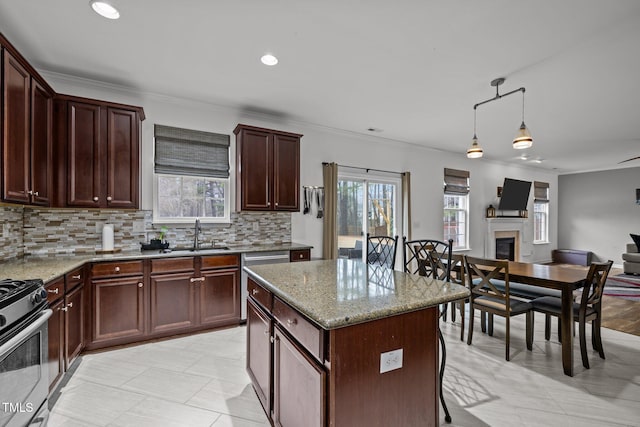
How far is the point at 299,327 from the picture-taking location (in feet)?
4.59

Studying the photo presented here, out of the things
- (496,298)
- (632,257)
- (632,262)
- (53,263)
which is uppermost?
(53,263)

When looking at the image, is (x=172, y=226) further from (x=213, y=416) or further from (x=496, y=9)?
(x=496, y=9)

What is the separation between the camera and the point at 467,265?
3.04 meters

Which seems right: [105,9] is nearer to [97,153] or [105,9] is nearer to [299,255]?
[97,153]

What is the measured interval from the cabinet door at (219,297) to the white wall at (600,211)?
9728 millimetres

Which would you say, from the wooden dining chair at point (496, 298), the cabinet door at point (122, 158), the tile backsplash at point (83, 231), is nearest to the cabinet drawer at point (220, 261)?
the tile backsplash at point (83, 231)

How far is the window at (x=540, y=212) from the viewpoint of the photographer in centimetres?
837

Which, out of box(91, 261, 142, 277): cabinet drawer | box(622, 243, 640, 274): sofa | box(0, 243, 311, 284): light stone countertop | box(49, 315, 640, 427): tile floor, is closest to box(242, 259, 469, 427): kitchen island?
box(49, 315, 640, 427): tile floor

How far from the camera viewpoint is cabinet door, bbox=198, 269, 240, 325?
3287 millimetres

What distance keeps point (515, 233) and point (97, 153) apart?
858cm

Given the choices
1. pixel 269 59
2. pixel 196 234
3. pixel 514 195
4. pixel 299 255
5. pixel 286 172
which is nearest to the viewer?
pixel 269 59

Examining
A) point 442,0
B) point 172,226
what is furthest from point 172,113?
point 442,0

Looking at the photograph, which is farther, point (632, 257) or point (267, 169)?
point (632, 257)

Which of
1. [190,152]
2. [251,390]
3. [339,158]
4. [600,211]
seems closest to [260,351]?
[251,390]
